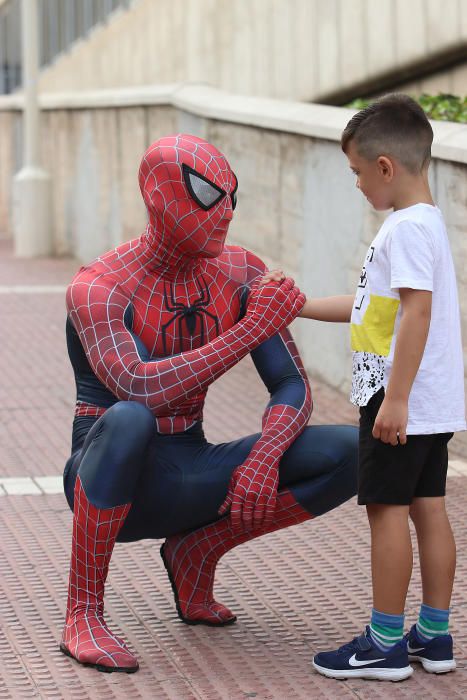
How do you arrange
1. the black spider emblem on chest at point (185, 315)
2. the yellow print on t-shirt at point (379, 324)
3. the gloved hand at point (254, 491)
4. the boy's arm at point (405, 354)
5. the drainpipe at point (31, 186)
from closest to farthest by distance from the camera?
the boy's arm at point (405, 354), the yellow print on t-shirt at point (379, 324), the gloved hand at point (254, 491), the black spider emblem on chest at point (185, 315), the drainpipe at point (31, 186)

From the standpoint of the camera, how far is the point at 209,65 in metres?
15.1

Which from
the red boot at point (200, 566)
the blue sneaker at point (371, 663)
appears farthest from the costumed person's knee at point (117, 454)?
the blue sneaker at point (371, 663)

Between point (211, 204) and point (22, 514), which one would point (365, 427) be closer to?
point (211, 204)

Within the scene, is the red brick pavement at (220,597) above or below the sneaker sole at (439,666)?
below

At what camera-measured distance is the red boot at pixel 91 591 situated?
149 inches

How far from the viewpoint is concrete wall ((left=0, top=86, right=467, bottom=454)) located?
6.48m

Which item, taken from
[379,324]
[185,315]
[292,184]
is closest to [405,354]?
[379,324]

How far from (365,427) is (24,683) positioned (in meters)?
1.10

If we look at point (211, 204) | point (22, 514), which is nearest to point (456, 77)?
point (22, 514)

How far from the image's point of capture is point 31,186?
1527 cm

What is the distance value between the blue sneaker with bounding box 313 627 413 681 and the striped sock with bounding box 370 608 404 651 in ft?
0.04

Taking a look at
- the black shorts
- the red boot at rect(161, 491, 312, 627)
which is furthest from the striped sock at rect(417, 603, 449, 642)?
the red boot at rect(161, 491, 312, 627)

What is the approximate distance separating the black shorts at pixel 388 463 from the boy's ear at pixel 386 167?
21.2 inches

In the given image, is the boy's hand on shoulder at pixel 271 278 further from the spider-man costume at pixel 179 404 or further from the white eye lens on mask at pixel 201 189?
the white eye lens on mask at pixel 201 189
